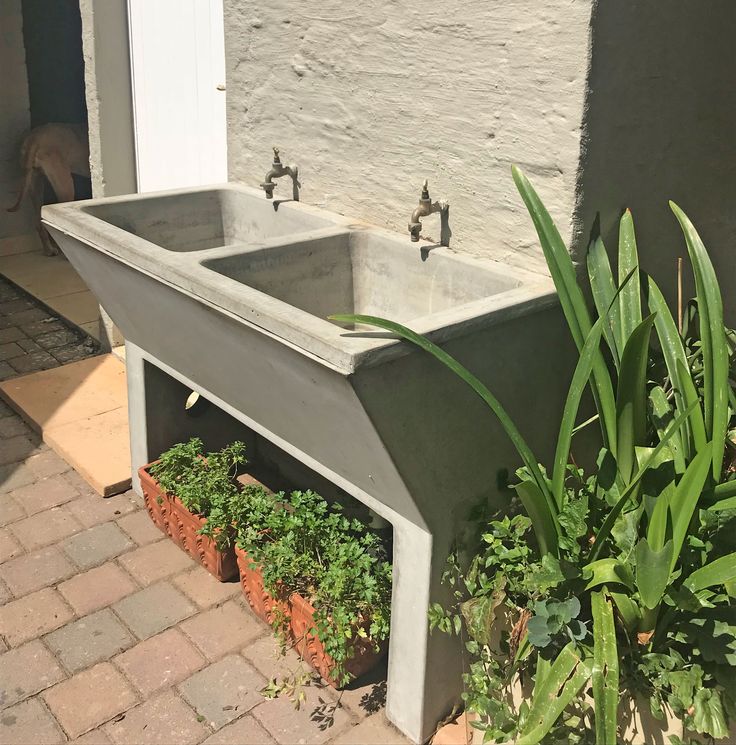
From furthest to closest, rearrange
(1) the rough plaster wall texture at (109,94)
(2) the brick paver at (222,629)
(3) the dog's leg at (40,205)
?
(3) the dog's leg at (40,205), (1) the rough plaster wall texture at (109,94), (2) the brick paver at (222,629)

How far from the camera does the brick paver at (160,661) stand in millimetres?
2621

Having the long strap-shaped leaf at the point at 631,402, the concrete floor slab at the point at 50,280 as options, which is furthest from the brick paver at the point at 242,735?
the concrete floor slab at the point at 50,280

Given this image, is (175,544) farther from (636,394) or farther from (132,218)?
(636,394)

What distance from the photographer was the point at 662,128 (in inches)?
94.7

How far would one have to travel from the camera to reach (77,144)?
6293 millimetres

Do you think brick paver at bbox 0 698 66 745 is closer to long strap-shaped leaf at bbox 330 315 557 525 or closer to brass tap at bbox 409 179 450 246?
long strap-shaped leaf at bbox 330 315 557 525

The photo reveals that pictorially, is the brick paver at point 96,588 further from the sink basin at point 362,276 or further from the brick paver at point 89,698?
the sink basin at point 362,276

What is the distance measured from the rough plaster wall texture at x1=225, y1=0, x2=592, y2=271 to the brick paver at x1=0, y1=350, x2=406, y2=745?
135 centimetres

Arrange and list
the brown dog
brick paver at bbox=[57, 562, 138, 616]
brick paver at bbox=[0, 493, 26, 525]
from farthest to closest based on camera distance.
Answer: the brown dog → brick paver at bbox=[0, 493, 26, 525] → brick paver at bbox=[57, 562, 138, 616]

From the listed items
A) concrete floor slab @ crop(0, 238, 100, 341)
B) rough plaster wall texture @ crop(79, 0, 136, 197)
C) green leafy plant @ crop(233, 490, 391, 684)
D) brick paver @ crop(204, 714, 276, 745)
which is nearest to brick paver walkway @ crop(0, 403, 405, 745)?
brick paver @ crop(204, 714, 276, 745)

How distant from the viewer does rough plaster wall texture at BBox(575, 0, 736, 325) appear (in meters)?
2.21

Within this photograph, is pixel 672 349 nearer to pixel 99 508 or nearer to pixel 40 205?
pixel 99 508

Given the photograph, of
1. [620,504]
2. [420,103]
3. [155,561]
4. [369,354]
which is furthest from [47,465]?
[620,504]

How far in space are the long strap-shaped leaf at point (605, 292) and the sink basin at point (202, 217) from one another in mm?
1102
